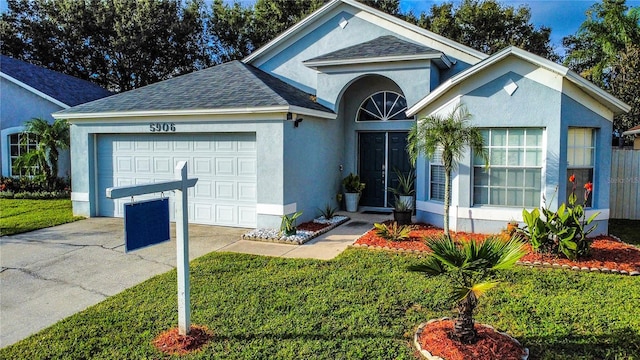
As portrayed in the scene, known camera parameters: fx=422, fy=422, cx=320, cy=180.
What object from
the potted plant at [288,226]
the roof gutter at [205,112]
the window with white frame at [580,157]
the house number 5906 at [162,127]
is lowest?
the potted plant at [288,226]

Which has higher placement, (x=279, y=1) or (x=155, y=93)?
(x=279, y=1)

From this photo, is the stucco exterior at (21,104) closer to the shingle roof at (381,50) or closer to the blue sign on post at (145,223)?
the shingle roof at (381,50)

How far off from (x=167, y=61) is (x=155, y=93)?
18.9 metres

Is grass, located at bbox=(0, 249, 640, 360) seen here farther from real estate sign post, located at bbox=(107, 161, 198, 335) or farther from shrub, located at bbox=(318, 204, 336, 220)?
shrub, located at bbox=(318, 204, 336, 220)

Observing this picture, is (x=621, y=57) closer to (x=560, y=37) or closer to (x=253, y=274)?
(x=560, y=37)

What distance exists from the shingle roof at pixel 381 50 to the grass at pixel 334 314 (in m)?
6.45

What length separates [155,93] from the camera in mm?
12320

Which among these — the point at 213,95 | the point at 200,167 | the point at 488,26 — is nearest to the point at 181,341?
the point at 200,167

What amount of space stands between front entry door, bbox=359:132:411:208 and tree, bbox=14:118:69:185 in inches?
428

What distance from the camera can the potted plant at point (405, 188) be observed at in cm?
1192

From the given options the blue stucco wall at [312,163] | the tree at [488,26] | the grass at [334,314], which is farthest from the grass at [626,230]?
the tree at [488,26]

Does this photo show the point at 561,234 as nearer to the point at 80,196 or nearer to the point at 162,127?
the point at 162,127

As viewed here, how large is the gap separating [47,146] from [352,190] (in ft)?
36.9

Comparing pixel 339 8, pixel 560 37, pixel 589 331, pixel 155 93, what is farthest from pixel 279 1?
pixel 589 331
